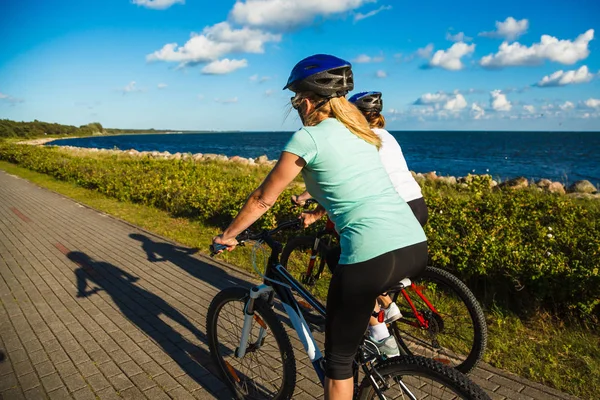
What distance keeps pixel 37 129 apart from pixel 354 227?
484 feet

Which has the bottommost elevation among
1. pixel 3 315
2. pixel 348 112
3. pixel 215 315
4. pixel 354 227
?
pixel 3 315

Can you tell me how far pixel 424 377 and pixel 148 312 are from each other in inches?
149

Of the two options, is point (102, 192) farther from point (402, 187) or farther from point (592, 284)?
point (592, 284)

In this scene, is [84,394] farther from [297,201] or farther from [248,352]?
[297,201]

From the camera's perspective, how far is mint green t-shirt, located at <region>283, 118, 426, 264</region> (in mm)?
1960

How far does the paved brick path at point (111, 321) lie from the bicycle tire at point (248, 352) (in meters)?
0.19

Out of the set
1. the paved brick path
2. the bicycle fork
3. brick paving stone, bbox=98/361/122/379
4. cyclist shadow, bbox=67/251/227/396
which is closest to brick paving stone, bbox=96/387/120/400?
the paved brick path

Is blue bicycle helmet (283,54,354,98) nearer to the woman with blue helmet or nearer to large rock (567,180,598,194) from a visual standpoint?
the woman with blue helmet

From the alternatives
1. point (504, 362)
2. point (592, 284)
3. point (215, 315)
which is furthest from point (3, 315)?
point (592, 284)

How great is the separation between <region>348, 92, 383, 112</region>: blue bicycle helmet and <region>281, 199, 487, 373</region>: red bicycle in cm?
100

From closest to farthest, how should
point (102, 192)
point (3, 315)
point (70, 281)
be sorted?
point (3, 315)
point (70, 281)
point (102, 192)

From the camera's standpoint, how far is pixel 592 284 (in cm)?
375

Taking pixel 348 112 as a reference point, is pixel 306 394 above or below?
below

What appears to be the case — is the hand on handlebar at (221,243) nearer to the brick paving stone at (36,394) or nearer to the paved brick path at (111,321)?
the paved brick path at (111,321)
